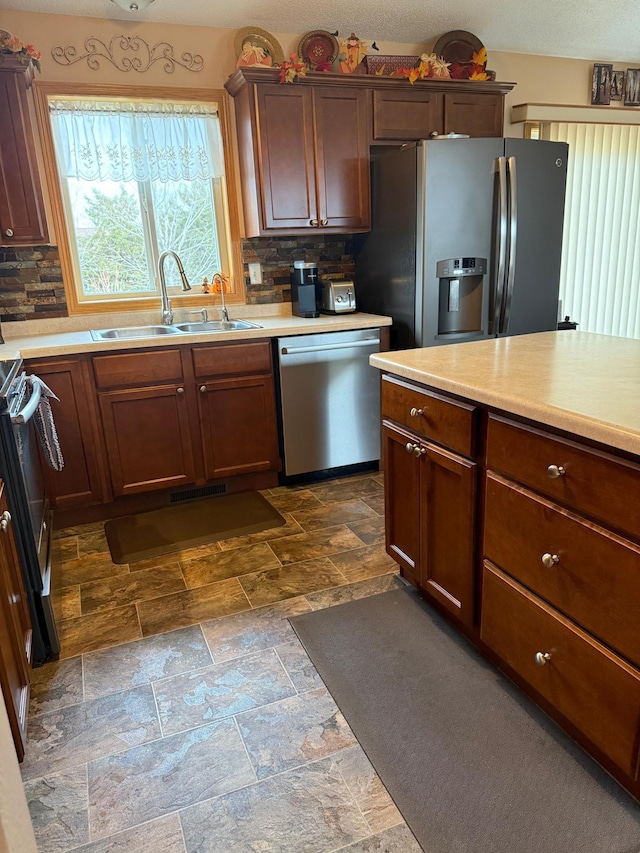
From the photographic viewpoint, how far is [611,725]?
52.7 inches

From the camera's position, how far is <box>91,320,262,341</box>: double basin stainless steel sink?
128 inches

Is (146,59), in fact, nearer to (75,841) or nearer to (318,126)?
(318,126)

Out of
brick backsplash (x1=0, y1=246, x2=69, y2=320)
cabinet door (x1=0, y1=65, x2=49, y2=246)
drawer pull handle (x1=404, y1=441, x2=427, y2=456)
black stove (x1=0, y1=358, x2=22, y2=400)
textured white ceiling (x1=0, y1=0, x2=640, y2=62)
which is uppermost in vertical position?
textured white ceiling (x1=0, y1=0, x2=640, y2=62)

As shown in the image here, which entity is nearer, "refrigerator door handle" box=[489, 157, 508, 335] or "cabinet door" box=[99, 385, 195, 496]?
"cabinet door" box=[99, 385, 195, 496]

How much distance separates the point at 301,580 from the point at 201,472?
1024mm

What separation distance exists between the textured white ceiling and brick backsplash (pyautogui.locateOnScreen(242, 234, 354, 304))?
1.12 m

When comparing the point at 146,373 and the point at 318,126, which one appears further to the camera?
the point at 318,126

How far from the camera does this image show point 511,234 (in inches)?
126

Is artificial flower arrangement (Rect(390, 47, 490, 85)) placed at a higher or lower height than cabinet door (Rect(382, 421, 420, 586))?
higher

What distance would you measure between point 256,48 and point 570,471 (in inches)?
116

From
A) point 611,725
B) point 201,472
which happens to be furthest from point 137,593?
point 611,725

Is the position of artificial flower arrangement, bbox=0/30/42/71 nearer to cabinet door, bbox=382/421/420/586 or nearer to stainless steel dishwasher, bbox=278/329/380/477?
stainless steel dishwasher, bbox=278/329/380/477

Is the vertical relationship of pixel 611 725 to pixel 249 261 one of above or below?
below

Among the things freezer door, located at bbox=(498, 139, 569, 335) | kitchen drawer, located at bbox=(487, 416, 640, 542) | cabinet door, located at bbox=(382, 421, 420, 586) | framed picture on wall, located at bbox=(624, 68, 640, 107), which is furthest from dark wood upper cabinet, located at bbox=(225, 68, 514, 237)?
kitchen drawer, located at bbox=(487, 416, 640, 542)
